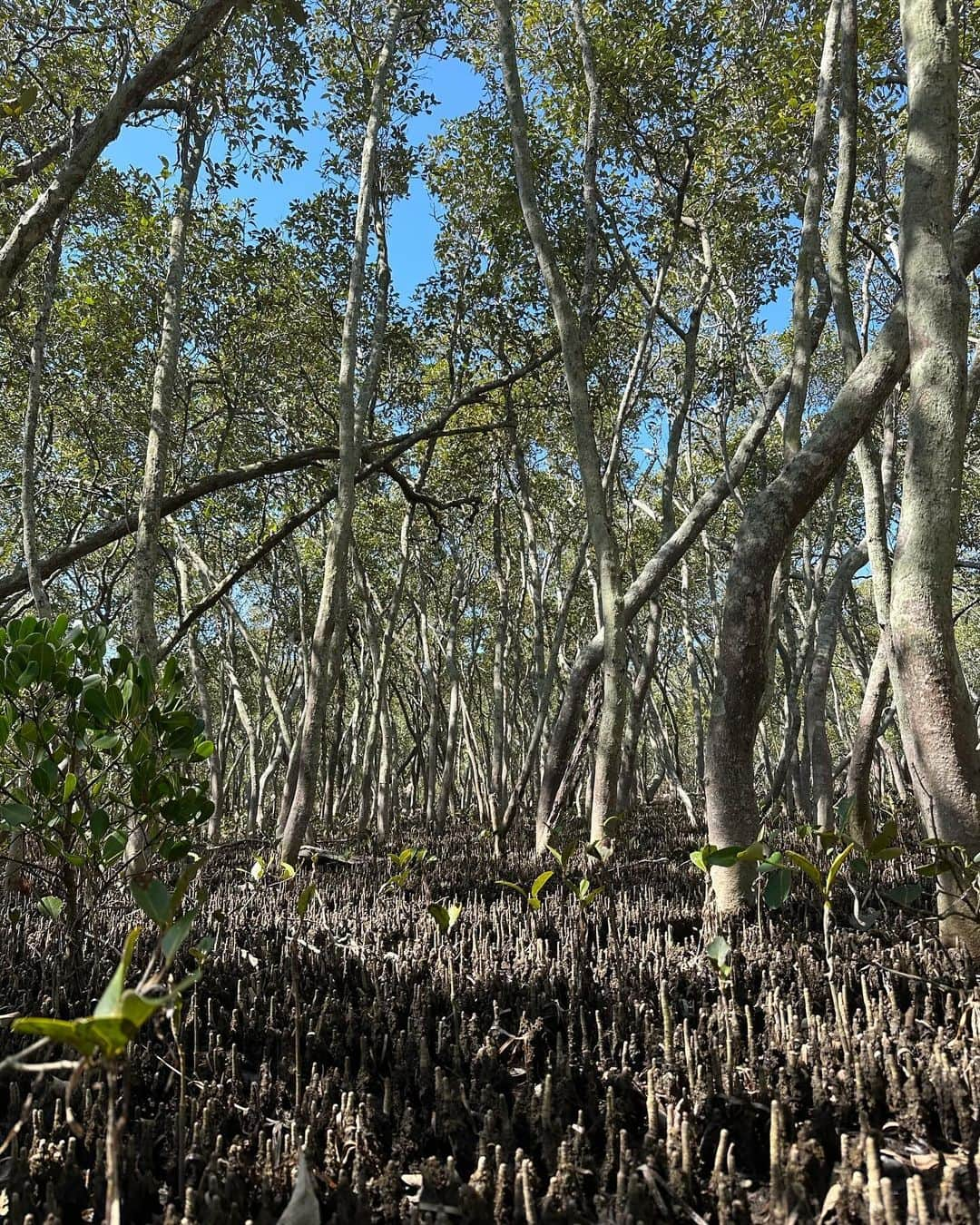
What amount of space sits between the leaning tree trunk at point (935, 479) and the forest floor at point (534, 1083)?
0.44m

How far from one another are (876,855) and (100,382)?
27.2 feet

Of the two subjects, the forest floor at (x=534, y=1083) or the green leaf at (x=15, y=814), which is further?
the green leaf at (x=15, y=814)

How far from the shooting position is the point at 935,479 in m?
2.36

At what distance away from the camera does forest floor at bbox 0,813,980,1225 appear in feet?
3.89

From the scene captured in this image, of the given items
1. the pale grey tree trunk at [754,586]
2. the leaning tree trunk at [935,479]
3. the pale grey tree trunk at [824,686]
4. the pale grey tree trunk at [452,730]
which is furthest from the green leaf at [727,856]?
the pale grey tree trunk at [452,730]

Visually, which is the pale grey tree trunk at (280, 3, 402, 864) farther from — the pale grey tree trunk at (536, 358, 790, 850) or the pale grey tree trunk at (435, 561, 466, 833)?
the pale grey tree trunk at (435, 561, 466, 833)

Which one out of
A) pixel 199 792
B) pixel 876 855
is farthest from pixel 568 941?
pixel 199 792

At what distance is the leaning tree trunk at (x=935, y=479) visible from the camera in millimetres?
2236

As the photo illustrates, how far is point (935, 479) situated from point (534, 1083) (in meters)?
1.98

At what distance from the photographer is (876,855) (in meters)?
2.67

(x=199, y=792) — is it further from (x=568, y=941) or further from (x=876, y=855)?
(x=876, y=855)

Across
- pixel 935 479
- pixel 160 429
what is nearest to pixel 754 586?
pixel 935 479

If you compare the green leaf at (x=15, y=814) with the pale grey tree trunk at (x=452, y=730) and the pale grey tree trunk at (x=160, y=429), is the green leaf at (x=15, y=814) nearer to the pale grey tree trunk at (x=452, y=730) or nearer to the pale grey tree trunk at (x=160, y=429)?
the pale grey tree trunk at (x=160, y=429)

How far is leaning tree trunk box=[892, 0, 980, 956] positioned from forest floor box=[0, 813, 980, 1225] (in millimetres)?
445
